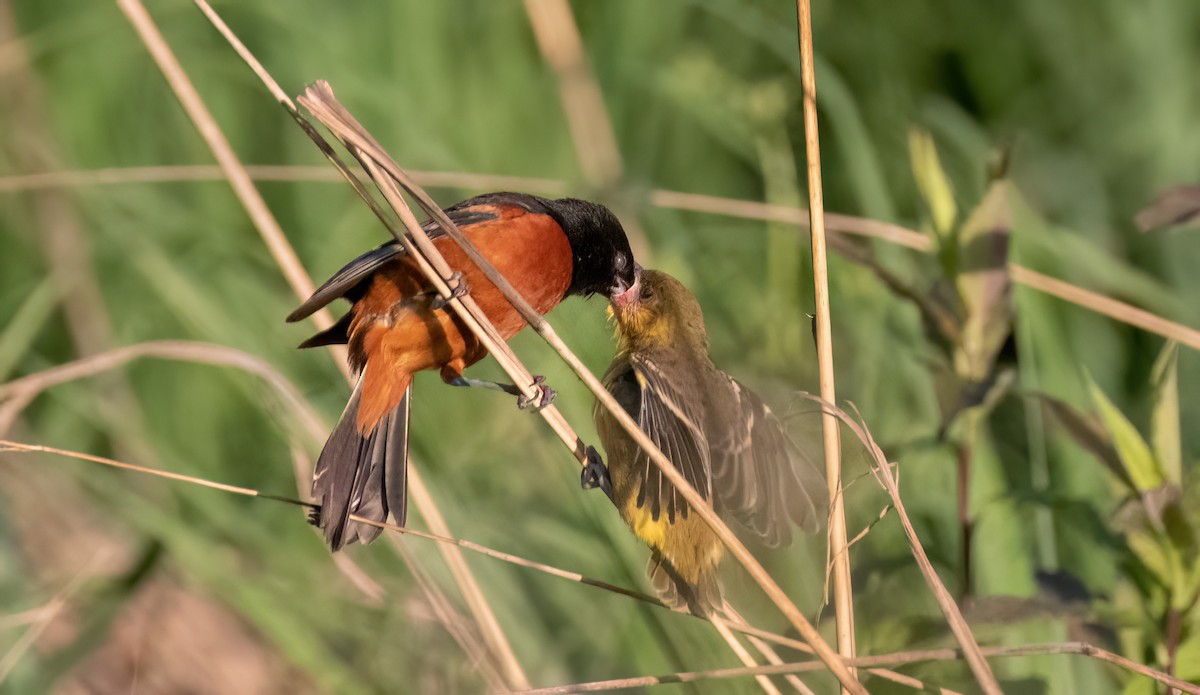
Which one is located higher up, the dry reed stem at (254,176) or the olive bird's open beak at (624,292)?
the dry reed stem at (254,176)

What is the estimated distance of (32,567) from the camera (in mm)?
3598

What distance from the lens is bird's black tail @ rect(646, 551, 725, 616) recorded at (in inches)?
87.4

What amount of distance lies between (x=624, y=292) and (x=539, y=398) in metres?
0.51

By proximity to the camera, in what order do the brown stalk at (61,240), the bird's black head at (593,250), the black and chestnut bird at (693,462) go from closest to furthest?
the black and chestnut bird at (693,462)
the bird's black head at (593,250)
the brown stalk at (61,240)

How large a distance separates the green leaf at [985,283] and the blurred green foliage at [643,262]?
0.04m

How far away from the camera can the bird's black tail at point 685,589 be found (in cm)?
222

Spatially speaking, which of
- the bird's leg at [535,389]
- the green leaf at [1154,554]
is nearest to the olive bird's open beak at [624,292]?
the bird's leg at [535,389]

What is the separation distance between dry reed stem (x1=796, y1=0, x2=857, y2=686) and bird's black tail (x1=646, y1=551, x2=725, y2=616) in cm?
27

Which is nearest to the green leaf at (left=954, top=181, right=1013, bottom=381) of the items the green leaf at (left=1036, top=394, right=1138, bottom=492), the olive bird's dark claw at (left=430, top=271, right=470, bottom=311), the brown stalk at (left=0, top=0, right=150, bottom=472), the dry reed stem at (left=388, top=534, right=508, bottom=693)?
the green leaf at (left=1036, top=394, right=1138, bottom=492)

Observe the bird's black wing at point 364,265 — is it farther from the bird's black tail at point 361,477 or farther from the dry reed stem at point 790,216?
the dry reed stem at point 790,216

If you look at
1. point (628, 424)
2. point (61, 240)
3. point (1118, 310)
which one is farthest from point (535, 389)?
point (61, 240)

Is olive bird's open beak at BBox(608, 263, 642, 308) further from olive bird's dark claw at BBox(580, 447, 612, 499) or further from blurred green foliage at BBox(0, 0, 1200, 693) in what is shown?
olive bird's dark claw at BBox(580, 447, 612, 499)

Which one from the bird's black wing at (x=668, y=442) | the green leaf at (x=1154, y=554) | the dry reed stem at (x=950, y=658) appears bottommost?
the dry reed stem at (x=950, y=658)

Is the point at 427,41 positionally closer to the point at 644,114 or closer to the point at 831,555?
the point at 644,114
